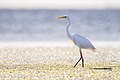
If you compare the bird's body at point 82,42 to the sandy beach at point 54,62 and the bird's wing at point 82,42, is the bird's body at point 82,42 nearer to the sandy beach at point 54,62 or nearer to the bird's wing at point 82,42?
the bird's wing at point 82,42

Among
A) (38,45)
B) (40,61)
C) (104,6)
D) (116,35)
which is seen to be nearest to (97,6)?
(104,6)

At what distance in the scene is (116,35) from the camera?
101 feet

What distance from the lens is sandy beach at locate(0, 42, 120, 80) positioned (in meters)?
16.2

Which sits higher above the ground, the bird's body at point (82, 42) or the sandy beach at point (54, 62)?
the bird's body at point (82, 42)

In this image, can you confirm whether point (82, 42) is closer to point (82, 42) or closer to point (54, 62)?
point (82, 42)

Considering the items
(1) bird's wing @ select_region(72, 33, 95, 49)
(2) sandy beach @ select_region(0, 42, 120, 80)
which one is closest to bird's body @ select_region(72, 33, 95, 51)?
(1) bird's wing @ select_region(72, 33, 95, 49)

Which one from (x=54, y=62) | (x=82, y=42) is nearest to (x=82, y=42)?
(x=82, y=42)

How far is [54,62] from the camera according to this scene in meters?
19.2

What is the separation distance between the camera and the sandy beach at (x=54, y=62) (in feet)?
53.2

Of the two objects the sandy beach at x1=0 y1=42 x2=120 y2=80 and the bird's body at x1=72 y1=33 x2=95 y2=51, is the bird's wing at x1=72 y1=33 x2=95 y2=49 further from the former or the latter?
the sandy beach at x1=0 y1=42 x2=120 y2=80

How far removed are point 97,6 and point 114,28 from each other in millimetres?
42060

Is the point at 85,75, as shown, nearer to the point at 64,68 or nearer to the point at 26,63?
the point at 64,68

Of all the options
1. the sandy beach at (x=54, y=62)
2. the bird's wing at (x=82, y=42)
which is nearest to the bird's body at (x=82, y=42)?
the bird's wing at (x=82, y=42)

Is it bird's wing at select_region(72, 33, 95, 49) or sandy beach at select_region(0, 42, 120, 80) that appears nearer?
sandy beach at select_region(0, 42, 120, 80)
